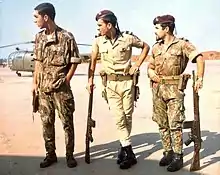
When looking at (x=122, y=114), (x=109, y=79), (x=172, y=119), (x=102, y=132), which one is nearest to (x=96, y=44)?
(x=109, y=79)

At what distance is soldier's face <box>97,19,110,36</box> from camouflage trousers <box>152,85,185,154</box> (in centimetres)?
53

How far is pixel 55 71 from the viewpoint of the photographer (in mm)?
3004

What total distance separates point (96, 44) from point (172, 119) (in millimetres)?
744

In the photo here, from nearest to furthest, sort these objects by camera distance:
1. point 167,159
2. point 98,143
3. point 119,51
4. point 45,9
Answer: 1. point 45,9
2. point 119,51
3. point 167,159
4. point 98,143

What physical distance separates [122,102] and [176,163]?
22.1 inches

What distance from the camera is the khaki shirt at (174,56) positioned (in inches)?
116

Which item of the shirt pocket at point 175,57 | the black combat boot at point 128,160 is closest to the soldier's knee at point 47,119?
the black combat boot at point 128,160

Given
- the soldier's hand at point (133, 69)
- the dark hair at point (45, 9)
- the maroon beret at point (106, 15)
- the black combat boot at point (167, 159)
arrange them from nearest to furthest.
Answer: the dark hair at point (45, 9) → the maroon beret at point (106, 15) → the soldier's hand at point (133, 69) → the black combat boot at point (167, 159)

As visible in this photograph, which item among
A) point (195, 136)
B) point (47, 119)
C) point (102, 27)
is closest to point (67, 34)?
point (102, 27)

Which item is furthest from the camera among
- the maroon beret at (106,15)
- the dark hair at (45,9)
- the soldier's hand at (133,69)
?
the soldier's hand at (133,69)

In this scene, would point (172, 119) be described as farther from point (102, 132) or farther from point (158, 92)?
point (102, 132)

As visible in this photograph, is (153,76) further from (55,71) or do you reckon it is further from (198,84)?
(55,71)

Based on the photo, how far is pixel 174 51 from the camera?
2975 mm

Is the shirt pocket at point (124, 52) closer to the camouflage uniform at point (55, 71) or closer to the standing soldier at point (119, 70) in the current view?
the standing soldier at point (119, 70)
